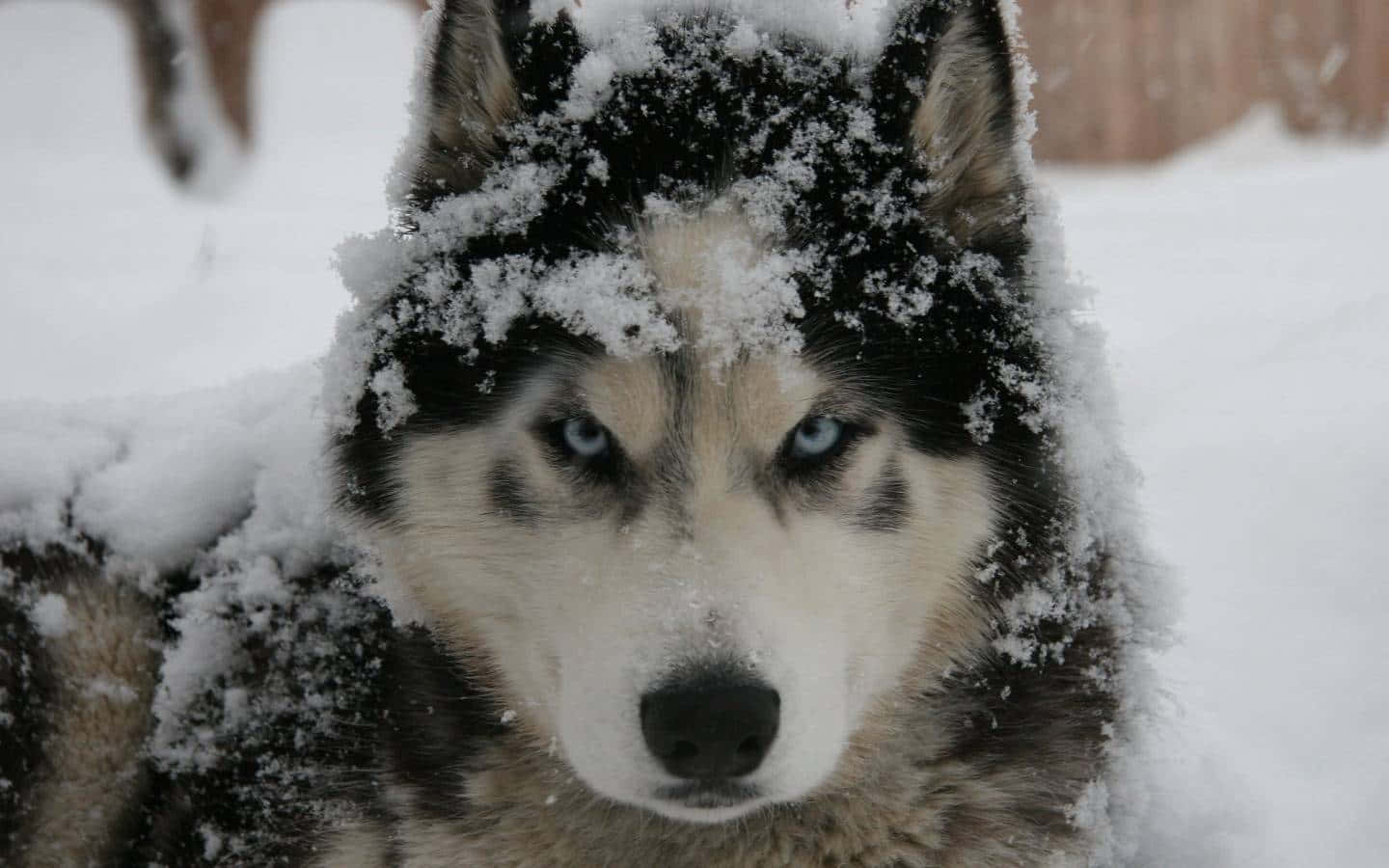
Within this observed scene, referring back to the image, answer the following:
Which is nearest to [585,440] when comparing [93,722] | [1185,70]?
[93,722]

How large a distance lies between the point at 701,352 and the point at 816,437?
9.3 inches

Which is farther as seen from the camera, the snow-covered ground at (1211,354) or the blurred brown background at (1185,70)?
the blurred brown background at (1185,70)

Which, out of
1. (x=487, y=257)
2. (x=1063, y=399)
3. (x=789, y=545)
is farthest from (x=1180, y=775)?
(x=487, y=257)

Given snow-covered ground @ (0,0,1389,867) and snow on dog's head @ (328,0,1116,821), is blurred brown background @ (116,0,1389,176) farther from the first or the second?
snow on dog's head @ (328,0,1116,821)

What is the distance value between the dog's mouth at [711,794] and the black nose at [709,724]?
0.04m

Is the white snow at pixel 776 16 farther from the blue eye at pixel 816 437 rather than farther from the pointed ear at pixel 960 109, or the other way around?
the blue eye at pixel 816 437

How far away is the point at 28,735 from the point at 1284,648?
2.56 metres

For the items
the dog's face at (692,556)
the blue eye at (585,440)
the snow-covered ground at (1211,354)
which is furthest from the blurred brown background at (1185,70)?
the blue eye at (585,440)

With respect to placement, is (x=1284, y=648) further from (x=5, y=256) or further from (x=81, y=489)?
(x=5, y=256)

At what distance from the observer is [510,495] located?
181 cm

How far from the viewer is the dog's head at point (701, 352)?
1.68 metres

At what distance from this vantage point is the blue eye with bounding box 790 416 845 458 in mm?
1763

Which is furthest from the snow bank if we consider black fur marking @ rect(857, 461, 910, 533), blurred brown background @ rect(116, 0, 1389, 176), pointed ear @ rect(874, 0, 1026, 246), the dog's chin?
blurred brown background @ rect(116, 0, 1389, 176)

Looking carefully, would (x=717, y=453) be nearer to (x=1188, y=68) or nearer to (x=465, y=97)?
(x=465, y=97)
